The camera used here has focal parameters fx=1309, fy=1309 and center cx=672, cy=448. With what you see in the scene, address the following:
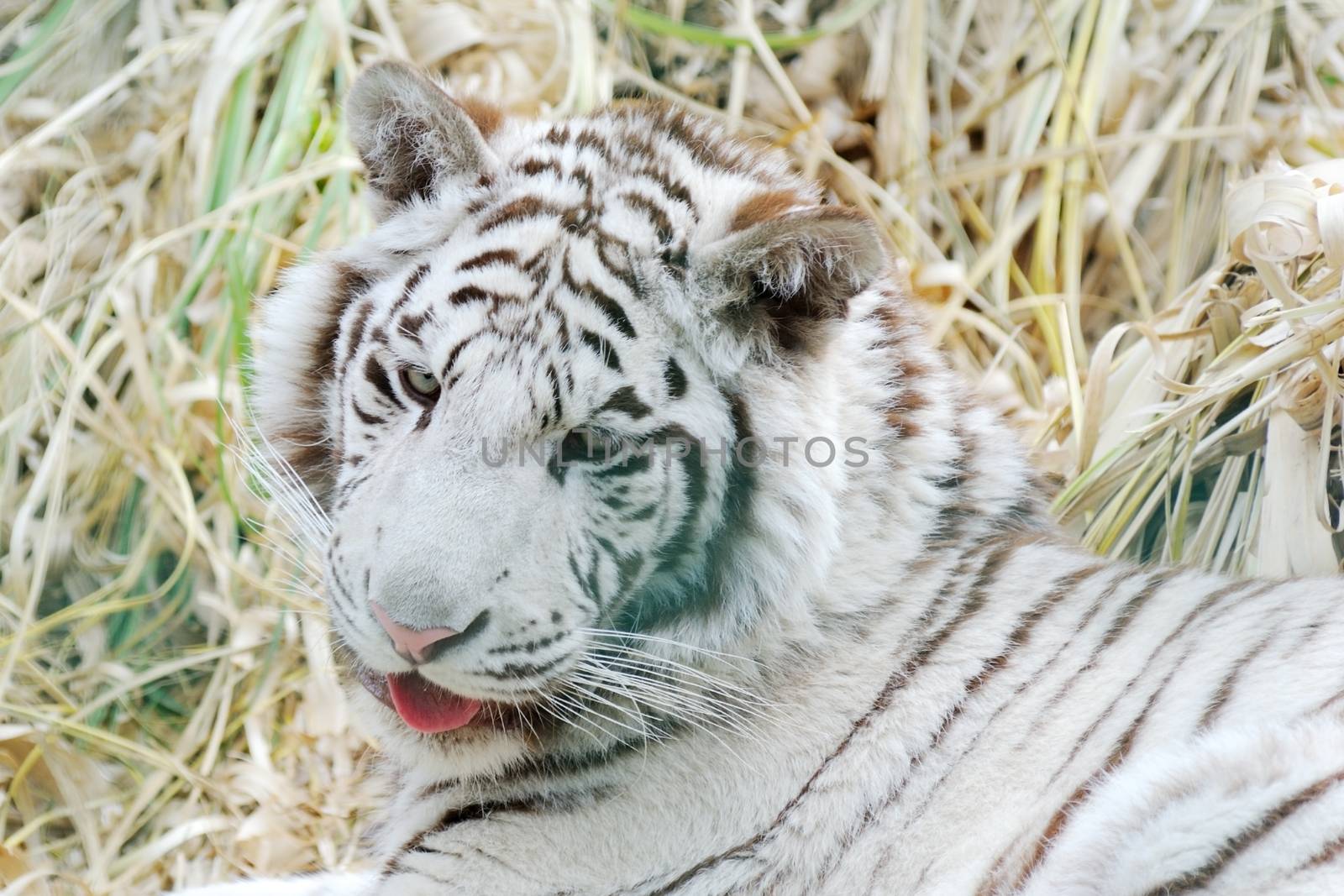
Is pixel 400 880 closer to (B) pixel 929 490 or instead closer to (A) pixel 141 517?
(B) pixel 929 490

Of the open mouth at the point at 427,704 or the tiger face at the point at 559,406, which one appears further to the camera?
the open mouth at the point at 427,704

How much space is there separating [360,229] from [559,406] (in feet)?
5.96

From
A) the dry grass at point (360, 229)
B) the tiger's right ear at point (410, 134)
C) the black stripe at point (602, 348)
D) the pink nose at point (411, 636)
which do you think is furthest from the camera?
the dry grass at point (360, 229)

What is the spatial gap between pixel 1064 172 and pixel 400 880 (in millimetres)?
2824

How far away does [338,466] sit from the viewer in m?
1.97

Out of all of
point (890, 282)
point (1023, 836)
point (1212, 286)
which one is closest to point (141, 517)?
point (890, 282)

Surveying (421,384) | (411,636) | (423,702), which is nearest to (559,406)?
(421,384)

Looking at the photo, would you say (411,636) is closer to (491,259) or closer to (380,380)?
(380,380)

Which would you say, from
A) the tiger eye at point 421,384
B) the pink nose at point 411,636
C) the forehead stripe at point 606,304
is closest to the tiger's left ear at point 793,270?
the forehead stripe at point 606,304

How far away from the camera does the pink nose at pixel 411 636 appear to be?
165cm

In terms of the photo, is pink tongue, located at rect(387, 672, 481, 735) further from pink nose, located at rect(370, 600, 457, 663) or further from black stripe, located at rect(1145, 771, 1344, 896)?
black stripe, located at rect(1145, 771, 1344, 896)

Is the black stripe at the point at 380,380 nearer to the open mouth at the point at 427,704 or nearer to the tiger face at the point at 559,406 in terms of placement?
the tiger face at the point at 559,406

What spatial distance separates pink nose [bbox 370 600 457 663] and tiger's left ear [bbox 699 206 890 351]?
57 cm

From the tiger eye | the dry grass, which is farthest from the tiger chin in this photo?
the dry grass
